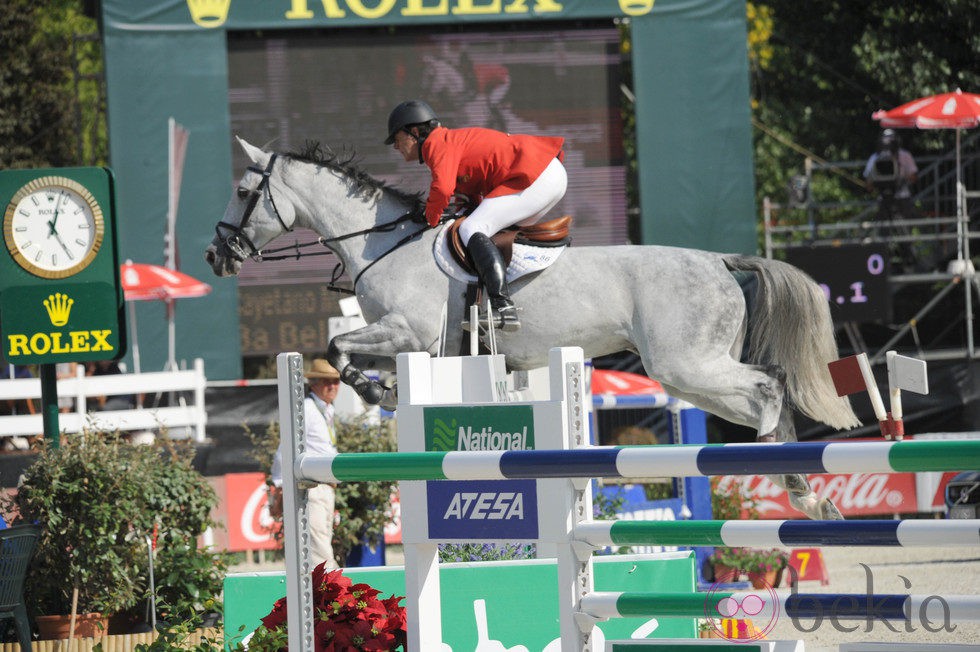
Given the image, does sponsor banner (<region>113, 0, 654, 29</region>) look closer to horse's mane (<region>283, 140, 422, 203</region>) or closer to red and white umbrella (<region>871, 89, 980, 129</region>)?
red and white umbrella (<region>871, 89, 980, 129</region>)

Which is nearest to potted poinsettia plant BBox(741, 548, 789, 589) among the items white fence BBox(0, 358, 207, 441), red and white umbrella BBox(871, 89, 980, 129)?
white fence BBox(0, 358, 207, 441)

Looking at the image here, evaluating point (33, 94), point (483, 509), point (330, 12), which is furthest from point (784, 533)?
point (33, 94)

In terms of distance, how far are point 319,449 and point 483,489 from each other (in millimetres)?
3424

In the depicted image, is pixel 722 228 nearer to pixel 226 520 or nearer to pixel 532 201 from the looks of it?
pixel 226 520

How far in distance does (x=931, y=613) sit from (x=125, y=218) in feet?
36.3

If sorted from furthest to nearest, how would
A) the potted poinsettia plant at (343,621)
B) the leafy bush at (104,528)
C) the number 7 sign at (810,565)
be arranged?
the number 7 sign at (810,565) < the leafy bush at (104,528) < the potted poinsettia plant at (343,621)

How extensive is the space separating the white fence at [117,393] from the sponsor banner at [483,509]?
8.27 metres

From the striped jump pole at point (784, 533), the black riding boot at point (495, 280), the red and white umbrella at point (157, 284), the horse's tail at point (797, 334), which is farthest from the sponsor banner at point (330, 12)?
the striped jump pole at point (784, 533)

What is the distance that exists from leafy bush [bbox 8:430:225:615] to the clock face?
983mm

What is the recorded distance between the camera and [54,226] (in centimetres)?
613

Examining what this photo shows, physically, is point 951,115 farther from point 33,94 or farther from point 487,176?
point 33,94

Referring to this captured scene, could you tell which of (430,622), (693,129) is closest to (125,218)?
(693,129)

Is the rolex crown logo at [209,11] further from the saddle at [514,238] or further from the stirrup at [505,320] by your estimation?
the stirrup at [505,320]

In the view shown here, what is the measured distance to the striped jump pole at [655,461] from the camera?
2680 mm
